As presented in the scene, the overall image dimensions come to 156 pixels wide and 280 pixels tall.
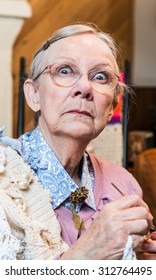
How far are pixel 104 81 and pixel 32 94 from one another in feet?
0.65

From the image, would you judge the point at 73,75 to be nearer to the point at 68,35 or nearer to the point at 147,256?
the point at 68,35

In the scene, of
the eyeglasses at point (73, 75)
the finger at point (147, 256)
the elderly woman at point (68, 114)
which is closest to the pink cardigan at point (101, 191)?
the elderly woman at point (68, 114)

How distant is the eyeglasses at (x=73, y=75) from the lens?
4.53 feet

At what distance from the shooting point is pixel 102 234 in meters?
1.10

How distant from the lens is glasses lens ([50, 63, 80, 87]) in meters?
1.38

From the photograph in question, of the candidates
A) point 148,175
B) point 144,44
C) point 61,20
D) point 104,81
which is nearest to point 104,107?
point 104,81

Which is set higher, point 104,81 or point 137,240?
point 104,81

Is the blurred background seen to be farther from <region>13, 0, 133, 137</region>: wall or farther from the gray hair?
the gray hair

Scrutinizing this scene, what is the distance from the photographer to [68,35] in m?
1.42

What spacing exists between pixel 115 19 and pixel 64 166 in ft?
10.8

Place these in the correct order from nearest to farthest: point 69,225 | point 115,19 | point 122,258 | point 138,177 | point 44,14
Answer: point 122,258, point 69,225, point 138,177, point 44,14, point 115,19

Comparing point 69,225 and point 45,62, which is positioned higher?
point 45,62

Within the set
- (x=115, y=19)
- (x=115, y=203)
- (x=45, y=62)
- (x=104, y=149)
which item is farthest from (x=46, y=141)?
(x=115, y=19)

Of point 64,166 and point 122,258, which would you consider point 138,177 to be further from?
point 122,258
